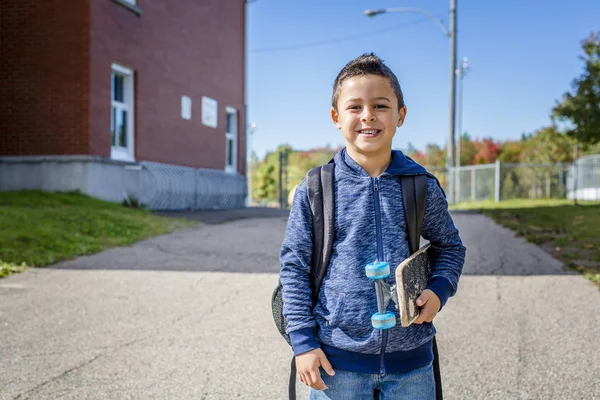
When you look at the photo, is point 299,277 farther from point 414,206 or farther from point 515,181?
point 515,181

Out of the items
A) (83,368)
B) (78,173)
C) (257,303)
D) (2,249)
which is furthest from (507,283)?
(78,173)

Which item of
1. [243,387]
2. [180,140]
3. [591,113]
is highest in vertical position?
[591,113]

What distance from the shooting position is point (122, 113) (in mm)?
12961

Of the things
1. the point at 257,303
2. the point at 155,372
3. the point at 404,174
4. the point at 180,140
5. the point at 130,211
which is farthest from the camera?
the point at 180,140

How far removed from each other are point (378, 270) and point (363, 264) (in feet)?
0.37

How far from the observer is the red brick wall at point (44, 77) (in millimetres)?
11383

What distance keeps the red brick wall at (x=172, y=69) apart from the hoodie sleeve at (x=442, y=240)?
10.5m

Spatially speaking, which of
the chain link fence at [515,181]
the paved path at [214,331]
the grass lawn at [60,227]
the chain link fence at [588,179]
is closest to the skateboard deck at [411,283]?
the paved path at [214,331]

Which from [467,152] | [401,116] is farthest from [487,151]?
[401,116]

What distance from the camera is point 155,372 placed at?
11.4 feet

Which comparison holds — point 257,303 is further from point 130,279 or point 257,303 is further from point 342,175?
point 342,175

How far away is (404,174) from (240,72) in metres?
17.7

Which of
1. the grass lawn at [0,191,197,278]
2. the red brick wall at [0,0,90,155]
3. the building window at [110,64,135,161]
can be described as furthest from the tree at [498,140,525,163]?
the grass lawn at [0,191,197,278]

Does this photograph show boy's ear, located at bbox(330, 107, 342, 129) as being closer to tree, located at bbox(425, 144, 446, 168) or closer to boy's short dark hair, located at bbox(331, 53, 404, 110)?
boy's short dark hair, located at bbox(331, 53, 404, 110)
